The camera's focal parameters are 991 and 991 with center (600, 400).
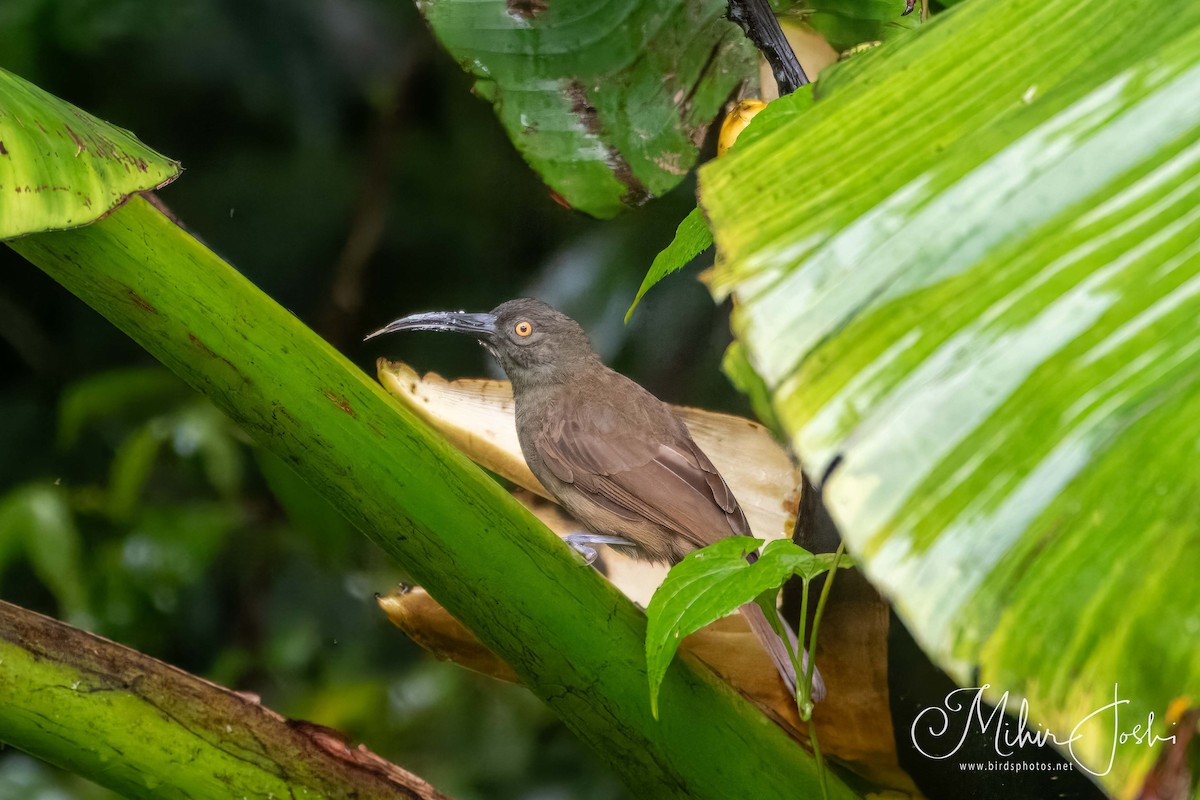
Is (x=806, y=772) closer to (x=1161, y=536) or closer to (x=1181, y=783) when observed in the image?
(x=1181, y=783)

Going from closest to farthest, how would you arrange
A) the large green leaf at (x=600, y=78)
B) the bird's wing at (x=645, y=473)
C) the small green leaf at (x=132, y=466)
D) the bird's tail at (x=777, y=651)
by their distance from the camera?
1. the bird's tail at (x=777, y=651)
2. the bird's wing at (x=645, y=473)
3. the large green leaf at (x=600, y=78)
4. the small green leaf at (x=132, y=466)

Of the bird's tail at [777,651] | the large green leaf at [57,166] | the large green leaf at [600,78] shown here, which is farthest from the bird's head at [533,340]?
the large green leaf at [57,166]

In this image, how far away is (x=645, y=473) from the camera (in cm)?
92

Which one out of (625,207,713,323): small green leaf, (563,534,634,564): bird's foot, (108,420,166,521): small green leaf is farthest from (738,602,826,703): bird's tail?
(108,420,166,521): small green leaf

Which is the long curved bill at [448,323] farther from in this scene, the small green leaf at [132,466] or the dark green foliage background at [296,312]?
the small green leaf at [132,466]

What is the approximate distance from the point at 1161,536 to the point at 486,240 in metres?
1.07

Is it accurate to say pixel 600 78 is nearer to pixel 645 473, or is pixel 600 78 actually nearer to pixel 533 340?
pixel 533 340

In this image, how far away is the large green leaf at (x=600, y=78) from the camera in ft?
3.31

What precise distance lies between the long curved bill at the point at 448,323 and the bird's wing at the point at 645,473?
0.43ft

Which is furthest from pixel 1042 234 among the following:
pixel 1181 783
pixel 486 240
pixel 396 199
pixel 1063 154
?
pixel 396 199

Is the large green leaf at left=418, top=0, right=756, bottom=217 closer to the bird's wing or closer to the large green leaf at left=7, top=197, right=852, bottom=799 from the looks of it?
the bird's wing

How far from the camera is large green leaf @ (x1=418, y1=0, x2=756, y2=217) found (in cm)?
101

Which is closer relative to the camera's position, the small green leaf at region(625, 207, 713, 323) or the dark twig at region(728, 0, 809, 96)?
the small green leaf at region(625, 207, 713, 323)

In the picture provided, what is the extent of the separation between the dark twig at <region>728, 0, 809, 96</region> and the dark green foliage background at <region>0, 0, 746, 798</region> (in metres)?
0.41
